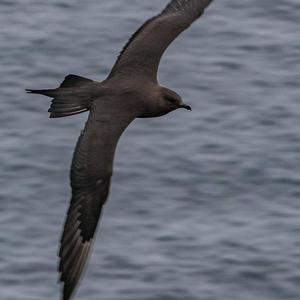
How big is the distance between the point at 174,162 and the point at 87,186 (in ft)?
28.9

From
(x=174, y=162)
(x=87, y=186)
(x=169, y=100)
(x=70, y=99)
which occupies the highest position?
(x=70, y=99)

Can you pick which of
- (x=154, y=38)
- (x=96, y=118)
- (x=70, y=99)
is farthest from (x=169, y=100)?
(x=70, y=99)

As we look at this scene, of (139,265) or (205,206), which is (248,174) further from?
(139,265)

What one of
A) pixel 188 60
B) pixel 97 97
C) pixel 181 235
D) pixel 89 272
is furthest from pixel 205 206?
pixel 97 97

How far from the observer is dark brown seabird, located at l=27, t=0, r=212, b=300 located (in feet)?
51.1

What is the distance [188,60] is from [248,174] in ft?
10.5

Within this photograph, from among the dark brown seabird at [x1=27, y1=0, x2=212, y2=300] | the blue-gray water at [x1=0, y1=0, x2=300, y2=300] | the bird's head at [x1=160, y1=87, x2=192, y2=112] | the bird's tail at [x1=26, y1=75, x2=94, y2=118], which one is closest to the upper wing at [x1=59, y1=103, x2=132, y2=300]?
the dark brown seabird at [x1=27, y1=0, x2=212, y2=300]

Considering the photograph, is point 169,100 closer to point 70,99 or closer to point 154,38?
point 154,38

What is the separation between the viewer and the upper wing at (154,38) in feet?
55.3

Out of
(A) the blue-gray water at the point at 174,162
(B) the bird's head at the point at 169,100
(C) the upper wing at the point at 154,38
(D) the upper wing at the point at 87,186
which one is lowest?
(A) the blue-gray water at the point at 174,162

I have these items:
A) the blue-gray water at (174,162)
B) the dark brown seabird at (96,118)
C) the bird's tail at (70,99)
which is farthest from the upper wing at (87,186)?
the blue-gray water at (174,162)

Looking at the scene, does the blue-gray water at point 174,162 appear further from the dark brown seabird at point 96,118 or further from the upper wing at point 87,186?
the upper wing at point 87,186

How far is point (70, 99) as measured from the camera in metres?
16.0

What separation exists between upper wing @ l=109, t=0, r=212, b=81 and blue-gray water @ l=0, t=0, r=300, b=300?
17.2 ft
